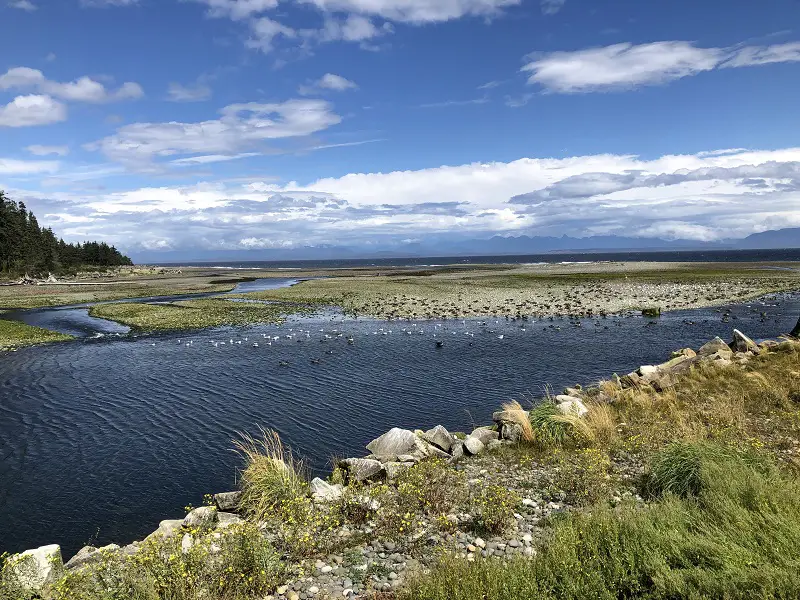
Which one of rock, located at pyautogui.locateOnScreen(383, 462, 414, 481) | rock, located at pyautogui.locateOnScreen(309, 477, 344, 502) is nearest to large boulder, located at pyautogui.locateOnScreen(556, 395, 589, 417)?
rock, located at pyautogui.locateOnScreen(383, 462, 414, 481)

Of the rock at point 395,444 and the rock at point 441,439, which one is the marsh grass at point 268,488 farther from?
the rock at point 441,439

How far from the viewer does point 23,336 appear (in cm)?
4028

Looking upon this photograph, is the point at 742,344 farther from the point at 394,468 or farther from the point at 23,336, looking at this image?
the point at 23,336

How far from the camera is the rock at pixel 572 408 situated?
50.8ft

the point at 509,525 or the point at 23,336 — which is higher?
→ the point at 23,336

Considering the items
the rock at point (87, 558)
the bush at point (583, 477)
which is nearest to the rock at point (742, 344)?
the bush at point (583, 477)

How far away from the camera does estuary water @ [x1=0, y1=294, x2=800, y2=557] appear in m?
14.8

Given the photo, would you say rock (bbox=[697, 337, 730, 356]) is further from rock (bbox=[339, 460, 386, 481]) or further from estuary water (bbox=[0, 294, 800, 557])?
rock (bbox=[339, 460, 386, 481])

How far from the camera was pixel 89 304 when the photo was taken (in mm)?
68250

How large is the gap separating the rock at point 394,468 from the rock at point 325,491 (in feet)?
4.12

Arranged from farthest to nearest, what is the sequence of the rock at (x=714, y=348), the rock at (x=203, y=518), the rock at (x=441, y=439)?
1. the rock at (x=714, y=348)
2. the rock at (x=441, y=439)
3. the rock at (x=203, y=518)

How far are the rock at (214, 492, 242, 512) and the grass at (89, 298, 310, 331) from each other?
Result: 38.1 metres

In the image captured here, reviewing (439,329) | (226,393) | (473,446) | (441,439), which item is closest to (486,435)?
(473,446)

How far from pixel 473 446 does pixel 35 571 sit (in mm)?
10437
